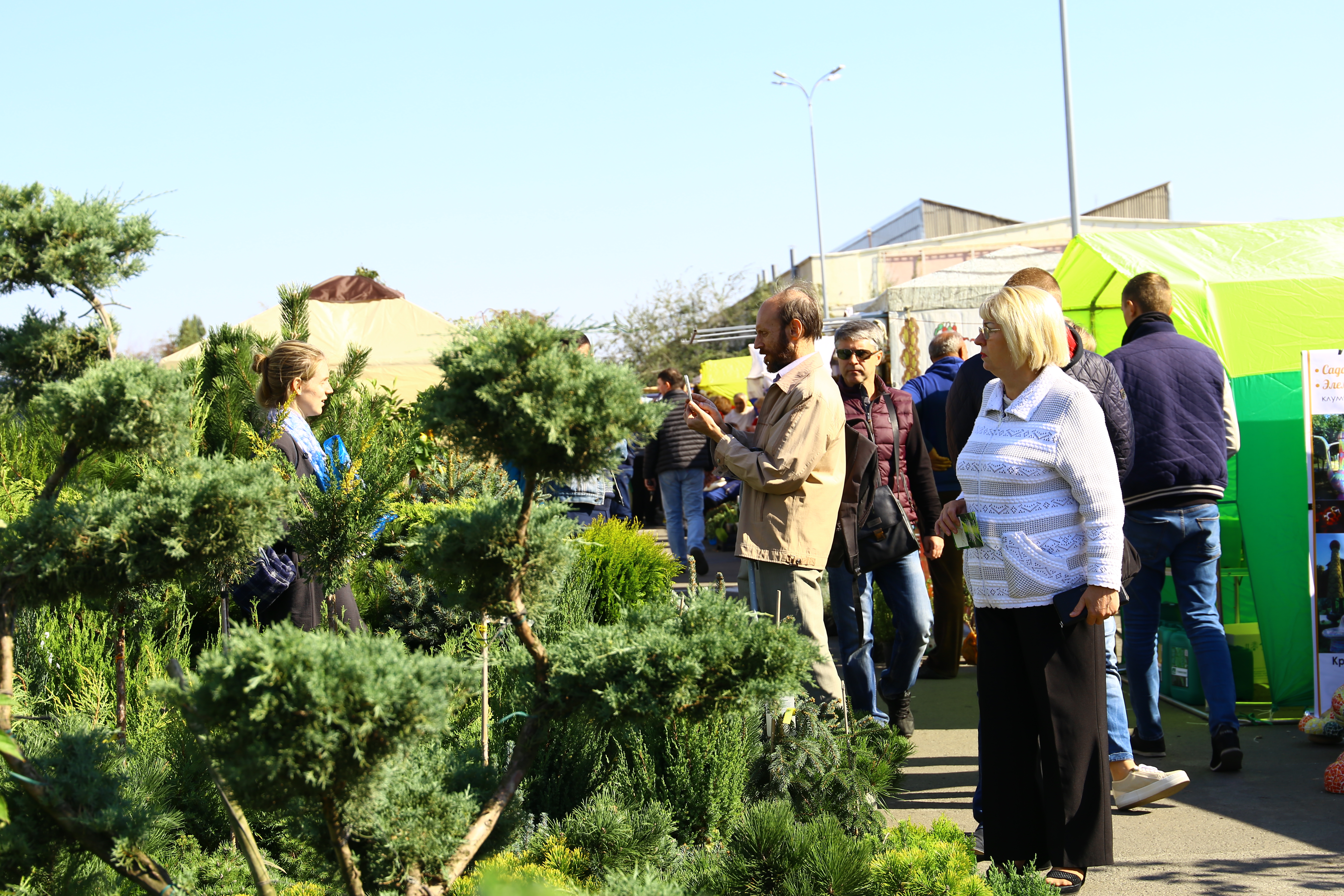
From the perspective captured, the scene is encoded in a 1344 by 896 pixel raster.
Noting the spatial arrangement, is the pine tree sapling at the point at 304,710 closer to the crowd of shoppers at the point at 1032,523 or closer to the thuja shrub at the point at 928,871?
the crowd of shoppers at the point at 1032,523

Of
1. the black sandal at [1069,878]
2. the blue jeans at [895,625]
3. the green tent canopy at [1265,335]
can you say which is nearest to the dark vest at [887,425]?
the blue jeans at [895,625]

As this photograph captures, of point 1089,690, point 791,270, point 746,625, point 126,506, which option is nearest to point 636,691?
point 746,625

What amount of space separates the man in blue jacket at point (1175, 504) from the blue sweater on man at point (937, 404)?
4.70 ft

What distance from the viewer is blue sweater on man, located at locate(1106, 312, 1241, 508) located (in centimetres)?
430

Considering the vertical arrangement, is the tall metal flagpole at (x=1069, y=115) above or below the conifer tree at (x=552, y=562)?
above

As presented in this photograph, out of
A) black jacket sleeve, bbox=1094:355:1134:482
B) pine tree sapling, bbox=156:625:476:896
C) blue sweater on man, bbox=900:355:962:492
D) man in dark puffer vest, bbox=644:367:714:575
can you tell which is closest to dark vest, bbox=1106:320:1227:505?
black jacket sleeve, bbox=1094:355:1134:482

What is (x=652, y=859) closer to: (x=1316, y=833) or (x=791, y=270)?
(x=1316, y=833)

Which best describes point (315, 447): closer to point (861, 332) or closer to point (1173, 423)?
point (861, 332)

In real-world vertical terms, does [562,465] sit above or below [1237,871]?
above

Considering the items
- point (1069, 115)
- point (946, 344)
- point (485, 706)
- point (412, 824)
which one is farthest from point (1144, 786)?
point (1069, 115)

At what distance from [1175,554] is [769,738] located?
199cm

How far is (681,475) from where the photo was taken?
10219 mm

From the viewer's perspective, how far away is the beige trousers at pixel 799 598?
3.82 m

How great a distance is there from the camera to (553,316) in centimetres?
203
